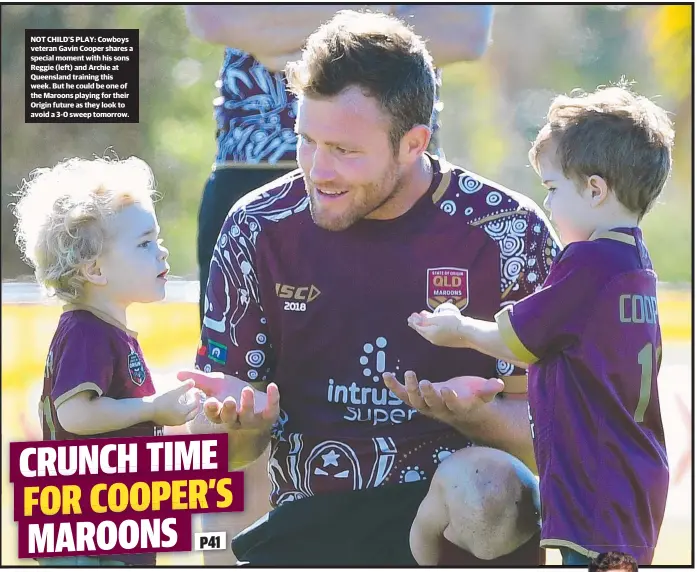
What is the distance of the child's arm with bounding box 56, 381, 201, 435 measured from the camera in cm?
233

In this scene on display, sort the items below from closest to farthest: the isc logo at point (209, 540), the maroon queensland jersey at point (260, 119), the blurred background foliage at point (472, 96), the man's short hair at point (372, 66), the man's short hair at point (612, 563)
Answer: the man's short hair at point (612, 563)
the man's short hair at point (372, 66)
the isc logo at point (209, 540)
the maroon queensland jersey at point (260, 119)
the blurred background foliage at point (472, 96)

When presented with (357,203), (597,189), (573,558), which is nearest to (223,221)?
(357,203)

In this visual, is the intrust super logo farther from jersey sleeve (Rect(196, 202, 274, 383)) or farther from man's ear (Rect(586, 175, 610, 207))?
man's ear (Rect(586, 175, 610, 207))

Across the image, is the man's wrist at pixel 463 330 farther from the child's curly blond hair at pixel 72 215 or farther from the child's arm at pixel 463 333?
the child's curly blond hair at pixel 72 215

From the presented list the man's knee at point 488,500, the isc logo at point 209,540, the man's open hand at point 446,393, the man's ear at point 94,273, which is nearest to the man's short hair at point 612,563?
the man's knee at point 488,500

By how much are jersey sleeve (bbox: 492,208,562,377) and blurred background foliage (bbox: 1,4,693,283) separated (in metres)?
0.76

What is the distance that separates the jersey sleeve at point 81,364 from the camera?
7.64 ft

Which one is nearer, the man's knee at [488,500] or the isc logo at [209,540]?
the man's knee at [488,500]

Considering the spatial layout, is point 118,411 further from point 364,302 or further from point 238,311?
point 364,302

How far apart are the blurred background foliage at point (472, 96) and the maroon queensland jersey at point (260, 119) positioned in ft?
3.09

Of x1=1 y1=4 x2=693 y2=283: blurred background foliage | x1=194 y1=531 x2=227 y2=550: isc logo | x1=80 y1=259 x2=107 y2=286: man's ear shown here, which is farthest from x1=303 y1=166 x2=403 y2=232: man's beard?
x1=1 y1=4 x2=693 y2=283: blurred background foliage

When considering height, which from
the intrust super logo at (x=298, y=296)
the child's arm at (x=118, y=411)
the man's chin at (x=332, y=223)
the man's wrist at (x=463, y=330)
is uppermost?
the man's chin at (x=332, y=223)

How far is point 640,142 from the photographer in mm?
2213

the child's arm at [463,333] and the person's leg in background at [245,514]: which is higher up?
the child's arm at [463,333]
